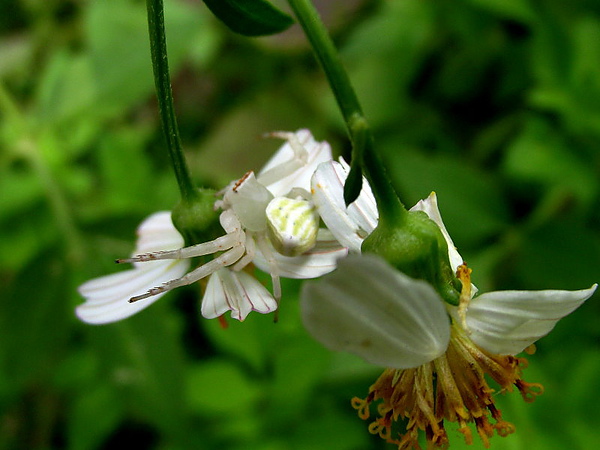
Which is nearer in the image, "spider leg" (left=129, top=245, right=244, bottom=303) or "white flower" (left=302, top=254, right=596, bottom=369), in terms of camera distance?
"white flower" (left=302, top=254, right=596, bottom=369)

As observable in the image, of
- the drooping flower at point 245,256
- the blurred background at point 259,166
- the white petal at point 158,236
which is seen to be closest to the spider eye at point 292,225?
the drooping flower at point 245,256

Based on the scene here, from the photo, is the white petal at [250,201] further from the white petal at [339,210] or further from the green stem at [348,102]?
the green stem at [348,102]

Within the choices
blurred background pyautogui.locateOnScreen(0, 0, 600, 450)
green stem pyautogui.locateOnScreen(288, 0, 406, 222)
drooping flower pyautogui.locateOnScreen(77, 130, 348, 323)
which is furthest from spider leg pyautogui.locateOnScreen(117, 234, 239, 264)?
blurred background pyautogui.locateOnScreen(0, 0, 600, 450)

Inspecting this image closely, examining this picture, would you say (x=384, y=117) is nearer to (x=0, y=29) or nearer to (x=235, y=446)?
(x=235, y=446)

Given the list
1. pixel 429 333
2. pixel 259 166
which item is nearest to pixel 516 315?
pixel 429 333

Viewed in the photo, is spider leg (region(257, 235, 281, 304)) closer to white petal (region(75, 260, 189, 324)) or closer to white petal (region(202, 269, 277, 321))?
→ white petal (region(202, 269, 277, 321))

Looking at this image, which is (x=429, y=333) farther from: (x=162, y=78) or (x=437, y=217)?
(x=162, y=78)

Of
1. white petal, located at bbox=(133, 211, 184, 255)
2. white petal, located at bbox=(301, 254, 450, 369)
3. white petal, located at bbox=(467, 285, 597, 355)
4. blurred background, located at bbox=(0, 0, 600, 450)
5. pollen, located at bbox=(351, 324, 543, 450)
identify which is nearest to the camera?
white petal, located at bbox=(301, 254, 450, 369)
